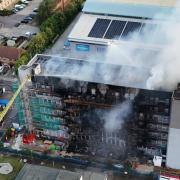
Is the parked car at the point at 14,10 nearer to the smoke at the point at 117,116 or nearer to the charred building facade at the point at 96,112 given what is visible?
the charred building facade at the point at 96,112

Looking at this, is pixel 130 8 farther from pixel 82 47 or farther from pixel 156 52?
pixel 156 52

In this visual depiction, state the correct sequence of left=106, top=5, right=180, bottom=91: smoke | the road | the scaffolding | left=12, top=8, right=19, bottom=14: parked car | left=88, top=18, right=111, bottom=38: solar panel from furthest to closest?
left=12, top=8, right=19, bottom=14: parked car
left=88, top=18, right=111, bottom=38: solar panel
the road
the scaffolding
left=106, top=5, right=180, bottom=91: smoke

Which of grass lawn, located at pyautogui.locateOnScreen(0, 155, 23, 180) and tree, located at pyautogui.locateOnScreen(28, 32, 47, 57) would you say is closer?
grass lawn, located at pyautogui.locateOnScreen(0, 155, 23, 180)

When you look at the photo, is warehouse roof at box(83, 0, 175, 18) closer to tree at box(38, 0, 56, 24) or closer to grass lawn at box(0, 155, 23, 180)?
tree at box(38, 0, 56, 24)

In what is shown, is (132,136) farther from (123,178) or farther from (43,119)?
(43,119)

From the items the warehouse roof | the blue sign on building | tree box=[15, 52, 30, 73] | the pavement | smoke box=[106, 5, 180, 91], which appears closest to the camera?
smoke box=[106, 5, 180, 91]

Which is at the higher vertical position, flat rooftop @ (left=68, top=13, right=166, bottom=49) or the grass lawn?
flat rooftop @ (left=68, top=13, right=166, bottom=49)

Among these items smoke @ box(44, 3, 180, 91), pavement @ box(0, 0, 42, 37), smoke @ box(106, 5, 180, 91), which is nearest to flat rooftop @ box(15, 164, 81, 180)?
smoke @ box(44, 3, 180, 91)

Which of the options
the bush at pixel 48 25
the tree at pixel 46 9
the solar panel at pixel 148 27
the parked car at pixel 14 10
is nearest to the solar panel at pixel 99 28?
the solar panel at pixel 148 27
